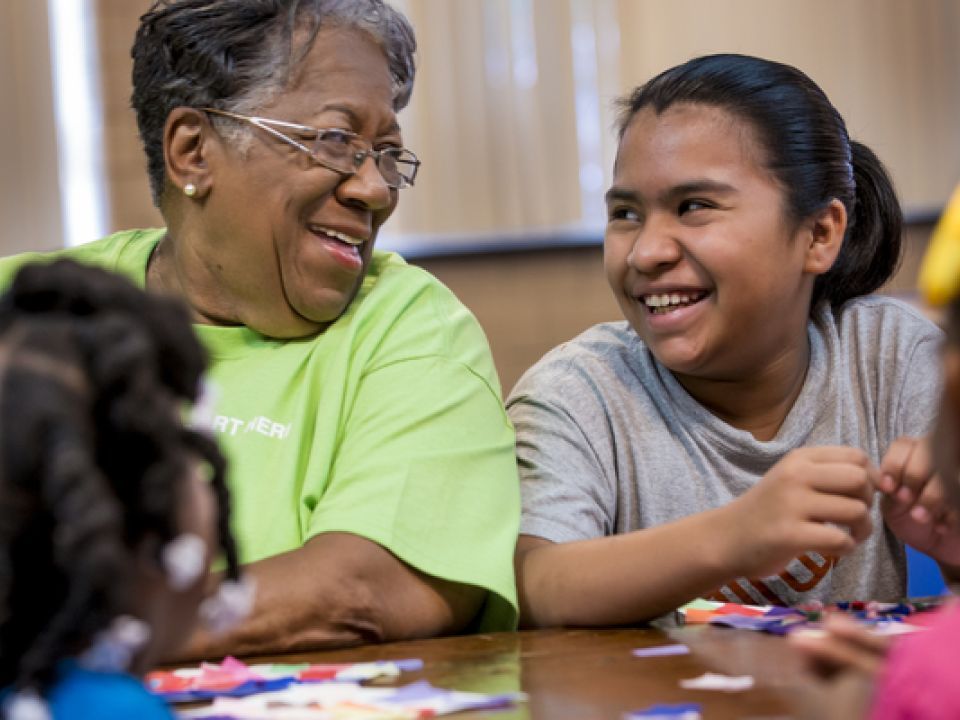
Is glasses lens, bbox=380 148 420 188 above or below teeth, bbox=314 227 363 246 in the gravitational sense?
above

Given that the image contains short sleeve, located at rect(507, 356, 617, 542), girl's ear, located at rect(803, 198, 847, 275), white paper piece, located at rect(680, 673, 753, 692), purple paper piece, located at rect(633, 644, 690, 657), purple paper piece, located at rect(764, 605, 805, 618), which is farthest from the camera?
girl's ear, located at rect(803, 198, 847, 275)

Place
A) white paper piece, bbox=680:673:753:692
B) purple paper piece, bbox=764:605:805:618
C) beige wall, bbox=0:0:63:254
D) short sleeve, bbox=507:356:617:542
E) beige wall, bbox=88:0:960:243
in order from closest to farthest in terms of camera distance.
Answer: white paper piece, bbox=680:673:753:692
purple paper piece, bbox=764:605:805:618
short sleeve, bbox=507:356:617:542
beige wall, bbox=88:0:960:243
beige wall, bbox=0:0:63:254

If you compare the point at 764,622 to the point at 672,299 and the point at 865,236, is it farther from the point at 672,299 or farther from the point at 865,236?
the point at 865,236

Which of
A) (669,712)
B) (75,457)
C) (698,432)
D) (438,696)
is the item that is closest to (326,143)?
(698,432)

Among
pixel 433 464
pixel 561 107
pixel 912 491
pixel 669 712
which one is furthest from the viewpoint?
pixel 561 107

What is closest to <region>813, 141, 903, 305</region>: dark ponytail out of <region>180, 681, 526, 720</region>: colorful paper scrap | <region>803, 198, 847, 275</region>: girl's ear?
<region>803, 198, 847, 275</region>: girl's ear

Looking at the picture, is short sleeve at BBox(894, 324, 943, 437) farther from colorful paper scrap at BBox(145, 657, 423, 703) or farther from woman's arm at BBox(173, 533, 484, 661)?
colorful paper scrap at BBox(145, 657, 423, 703)

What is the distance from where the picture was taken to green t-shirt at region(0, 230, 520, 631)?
5.09ft

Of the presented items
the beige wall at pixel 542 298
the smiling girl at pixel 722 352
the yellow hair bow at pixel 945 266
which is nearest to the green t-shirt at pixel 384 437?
the smiling girl at pixel 722 352

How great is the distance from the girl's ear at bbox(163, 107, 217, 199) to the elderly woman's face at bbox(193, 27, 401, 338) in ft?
0.08

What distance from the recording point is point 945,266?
26.8 inches

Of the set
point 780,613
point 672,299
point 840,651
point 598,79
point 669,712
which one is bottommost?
point 780,613

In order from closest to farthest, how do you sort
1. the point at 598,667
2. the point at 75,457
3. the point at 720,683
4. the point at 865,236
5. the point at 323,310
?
the point at 75,457 → the point at 720,683 → the point at 598,667 → the point at 323,310 → the point at 865,236

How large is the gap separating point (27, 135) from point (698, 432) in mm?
3403
